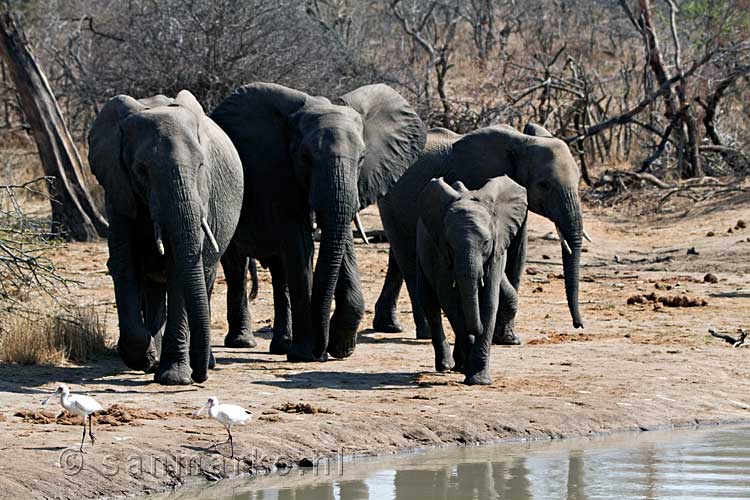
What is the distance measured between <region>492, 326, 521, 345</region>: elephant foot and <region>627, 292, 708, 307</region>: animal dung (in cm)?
261

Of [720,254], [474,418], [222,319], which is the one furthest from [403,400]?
[720,254]

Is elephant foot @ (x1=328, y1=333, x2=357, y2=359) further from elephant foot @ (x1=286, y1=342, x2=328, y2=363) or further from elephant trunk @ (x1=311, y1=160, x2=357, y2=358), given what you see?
elephant trunk @ (x1=311, y1=160, x2=357, y2=358)

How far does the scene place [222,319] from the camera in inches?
471

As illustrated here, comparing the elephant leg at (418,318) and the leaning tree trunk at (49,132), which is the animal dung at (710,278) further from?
the leaning tree trunk at (49,132)

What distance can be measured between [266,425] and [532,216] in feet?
37.1

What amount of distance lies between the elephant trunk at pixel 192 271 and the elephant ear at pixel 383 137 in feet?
6.77

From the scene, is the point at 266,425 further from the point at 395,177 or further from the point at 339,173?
the point at 395,177

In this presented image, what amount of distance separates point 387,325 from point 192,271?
3738mm

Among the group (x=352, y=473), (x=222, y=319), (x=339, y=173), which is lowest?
(x=352, y=473)

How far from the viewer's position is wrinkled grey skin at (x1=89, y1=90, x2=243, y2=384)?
26.8 feet

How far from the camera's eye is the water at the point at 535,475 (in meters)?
6.91

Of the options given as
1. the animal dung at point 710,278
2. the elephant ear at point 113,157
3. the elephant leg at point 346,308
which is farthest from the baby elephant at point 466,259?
the animal dung at point 710,278

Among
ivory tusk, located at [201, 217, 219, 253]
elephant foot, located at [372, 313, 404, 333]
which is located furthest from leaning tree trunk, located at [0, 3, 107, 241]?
ivory tusk, located at [201, 217, 219, 253]

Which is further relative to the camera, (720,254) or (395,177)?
(720,254)
